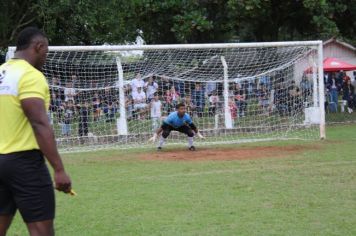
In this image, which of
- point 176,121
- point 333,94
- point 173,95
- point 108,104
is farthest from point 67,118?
point 333,94

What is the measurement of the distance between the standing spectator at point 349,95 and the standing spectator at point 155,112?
34.4 ft

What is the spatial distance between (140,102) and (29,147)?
43.5ft

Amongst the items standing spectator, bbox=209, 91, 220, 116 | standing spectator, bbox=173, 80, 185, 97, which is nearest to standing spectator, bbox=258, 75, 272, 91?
standing spectator, bbox=209, 91, 220, 116

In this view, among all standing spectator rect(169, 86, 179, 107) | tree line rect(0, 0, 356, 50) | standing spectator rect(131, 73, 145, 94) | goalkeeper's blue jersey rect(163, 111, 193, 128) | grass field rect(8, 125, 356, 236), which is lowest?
grass field rect(8, 125, 356, 236)

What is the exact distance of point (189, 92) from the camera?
18.4 meters

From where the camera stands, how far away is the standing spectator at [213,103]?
18.4 m

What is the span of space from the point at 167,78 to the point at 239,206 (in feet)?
33.4

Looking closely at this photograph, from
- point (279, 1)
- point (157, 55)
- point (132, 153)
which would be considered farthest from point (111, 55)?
point (279, 1)

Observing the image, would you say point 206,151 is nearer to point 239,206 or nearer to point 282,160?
point 282,160

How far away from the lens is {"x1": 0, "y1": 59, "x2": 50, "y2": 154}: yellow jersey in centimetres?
435

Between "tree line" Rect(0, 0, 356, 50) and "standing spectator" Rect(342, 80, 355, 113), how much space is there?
2.39m

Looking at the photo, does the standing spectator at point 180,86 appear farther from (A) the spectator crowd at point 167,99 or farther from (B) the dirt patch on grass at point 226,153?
(B) the dirt patch on grass at point 226,153

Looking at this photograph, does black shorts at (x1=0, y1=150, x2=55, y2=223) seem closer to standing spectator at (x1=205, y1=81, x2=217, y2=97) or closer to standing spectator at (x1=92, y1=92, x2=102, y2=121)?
standing spectator at (x1=92, y1=92, x2=102, y2=121)

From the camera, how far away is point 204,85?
18.9 m
